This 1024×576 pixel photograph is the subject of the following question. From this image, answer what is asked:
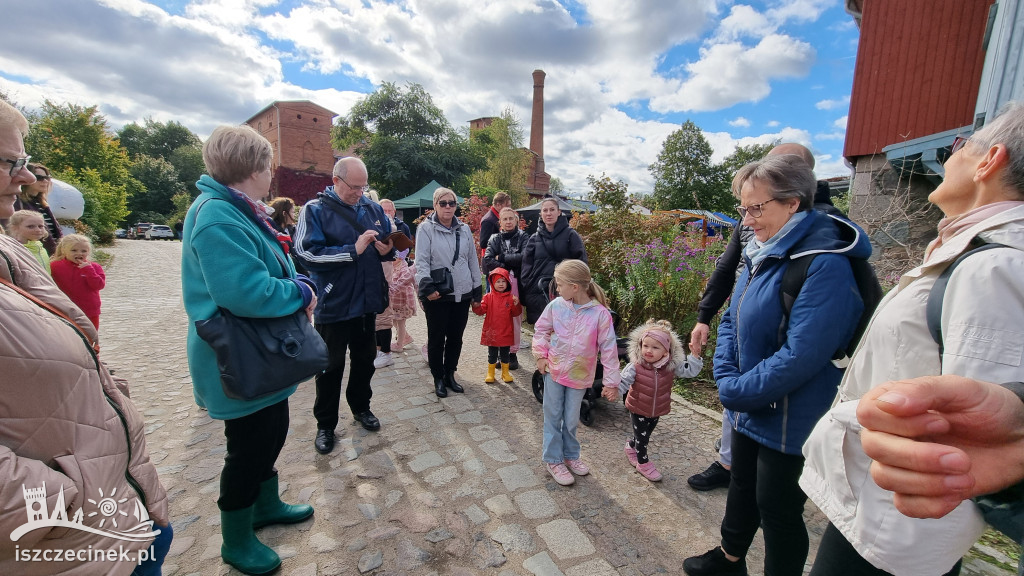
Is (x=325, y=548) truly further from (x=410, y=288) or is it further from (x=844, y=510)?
(x=410, y=288)

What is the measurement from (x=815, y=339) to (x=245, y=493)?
271 centimetres

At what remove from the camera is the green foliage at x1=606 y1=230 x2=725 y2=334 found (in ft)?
17.2

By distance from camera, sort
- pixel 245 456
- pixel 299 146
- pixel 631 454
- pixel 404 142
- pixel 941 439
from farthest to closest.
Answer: pixel 299 146 → pixel 404 142 → pixel 631 454 → pixel 245 456 → pixel 941 439

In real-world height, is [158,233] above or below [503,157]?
below

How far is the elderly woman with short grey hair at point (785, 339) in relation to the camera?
1636mm

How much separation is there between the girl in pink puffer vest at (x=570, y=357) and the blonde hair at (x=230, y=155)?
1934mm

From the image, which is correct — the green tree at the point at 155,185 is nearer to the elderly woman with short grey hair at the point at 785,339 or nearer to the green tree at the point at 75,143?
the green tree at the point at 75,143

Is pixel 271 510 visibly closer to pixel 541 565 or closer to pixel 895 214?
pixel 541 565

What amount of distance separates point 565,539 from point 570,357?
3.66 ft

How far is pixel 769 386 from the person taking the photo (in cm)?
171

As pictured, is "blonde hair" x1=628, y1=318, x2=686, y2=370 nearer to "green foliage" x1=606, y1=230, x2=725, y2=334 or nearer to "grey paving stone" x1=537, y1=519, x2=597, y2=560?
"grey paving stone" x1=537, y1=519, x2=597, y2=560

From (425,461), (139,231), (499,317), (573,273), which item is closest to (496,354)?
(499,317)

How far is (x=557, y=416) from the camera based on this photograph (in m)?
3.03

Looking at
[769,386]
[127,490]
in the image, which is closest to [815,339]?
[769,386]
